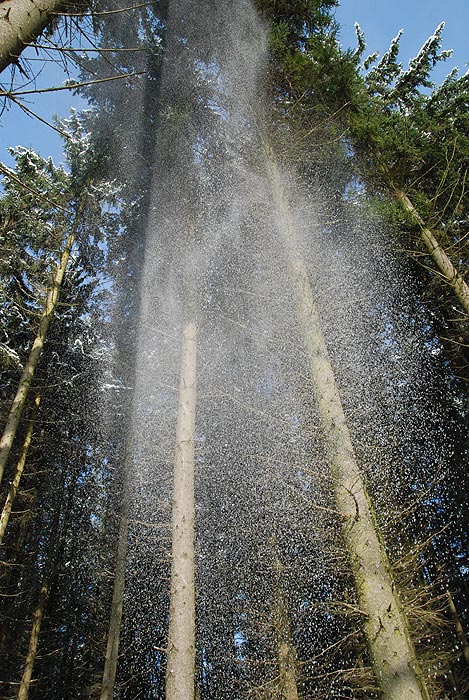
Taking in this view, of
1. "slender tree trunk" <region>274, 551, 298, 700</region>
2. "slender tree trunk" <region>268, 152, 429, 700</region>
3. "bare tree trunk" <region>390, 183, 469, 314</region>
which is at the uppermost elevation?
"bare tree trunk" <region>390, 183, 469, 314</region>

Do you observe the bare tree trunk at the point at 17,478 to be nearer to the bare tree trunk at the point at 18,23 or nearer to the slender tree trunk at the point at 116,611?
the slender tree trunk at the point at 116,611

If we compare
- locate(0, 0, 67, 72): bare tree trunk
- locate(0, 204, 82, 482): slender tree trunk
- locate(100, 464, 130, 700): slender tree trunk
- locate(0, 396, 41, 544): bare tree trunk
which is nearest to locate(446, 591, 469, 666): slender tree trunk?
locate(100, 464, 130, 700): slender tree trunk

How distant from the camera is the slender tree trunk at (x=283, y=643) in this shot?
632 centimetres

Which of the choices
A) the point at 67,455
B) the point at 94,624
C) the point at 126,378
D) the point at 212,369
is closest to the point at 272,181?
the point at 212,369

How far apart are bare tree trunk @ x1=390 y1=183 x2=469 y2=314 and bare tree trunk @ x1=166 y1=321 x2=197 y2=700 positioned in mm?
3830

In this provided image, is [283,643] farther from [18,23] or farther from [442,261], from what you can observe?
[18,23]

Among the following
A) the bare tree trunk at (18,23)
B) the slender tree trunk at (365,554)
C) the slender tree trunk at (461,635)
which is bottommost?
the slender tree trunk at (461,635)

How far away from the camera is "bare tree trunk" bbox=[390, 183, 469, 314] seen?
18.9ft

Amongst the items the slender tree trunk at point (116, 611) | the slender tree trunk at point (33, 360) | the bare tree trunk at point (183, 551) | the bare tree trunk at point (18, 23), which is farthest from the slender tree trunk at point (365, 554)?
the slender tree trunk at point (116, 611)

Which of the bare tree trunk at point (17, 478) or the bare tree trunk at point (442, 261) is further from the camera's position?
the bare tree trunk at point (442, 261)

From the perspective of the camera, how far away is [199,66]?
7145 mm

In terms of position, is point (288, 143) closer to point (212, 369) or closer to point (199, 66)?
point (199, 66)

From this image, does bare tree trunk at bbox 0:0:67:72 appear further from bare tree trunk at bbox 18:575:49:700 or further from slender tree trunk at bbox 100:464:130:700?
bare tree trunk at bbox 18:575:49:700

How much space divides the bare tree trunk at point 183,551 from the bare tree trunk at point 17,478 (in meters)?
2.45
